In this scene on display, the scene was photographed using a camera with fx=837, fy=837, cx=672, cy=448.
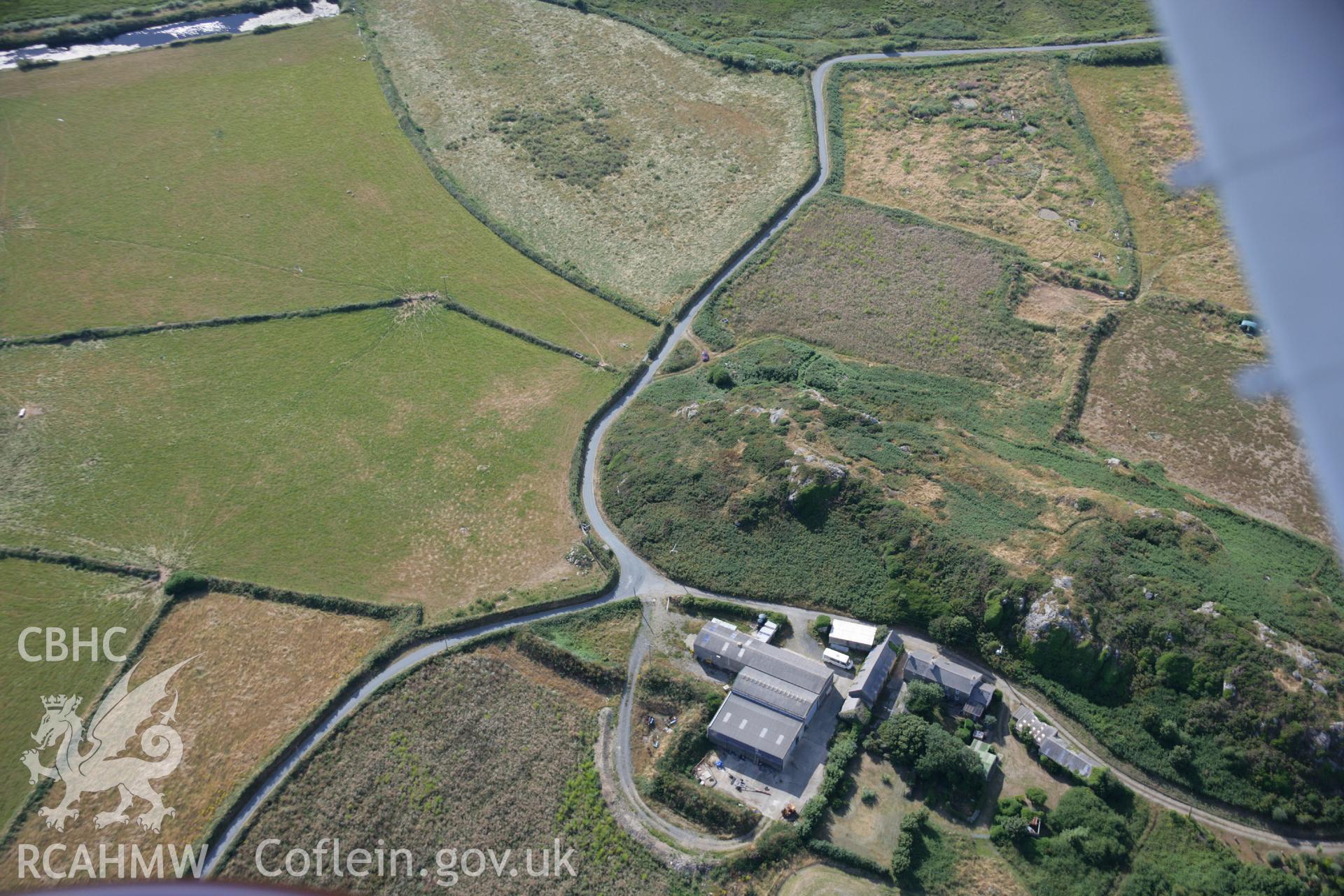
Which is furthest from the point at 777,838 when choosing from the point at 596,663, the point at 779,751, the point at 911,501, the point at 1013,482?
the point at 1013,482

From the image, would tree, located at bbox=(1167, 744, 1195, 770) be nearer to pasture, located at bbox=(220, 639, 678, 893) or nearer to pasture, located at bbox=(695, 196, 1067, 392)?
pasture, located at bbox=(220, 639, 678, 893)

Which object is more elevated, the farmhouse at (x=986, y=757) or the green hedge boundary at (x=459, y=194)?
the green hedge boundary at (x=459, y=194)

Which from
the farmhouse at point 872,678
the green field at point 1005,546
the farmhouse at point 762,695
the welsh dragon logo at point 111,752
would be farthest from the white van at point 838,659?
the welsh dragon logo at point 111,752

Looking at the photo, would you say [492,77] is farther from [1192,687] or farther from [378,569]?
[1192,687]

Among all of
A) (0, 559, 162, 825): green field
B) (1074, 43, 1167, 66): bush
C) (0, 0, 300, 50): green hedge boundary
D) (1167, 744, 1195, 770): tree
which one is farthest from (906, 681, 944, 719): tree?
(0, 0, 300, 50): green hedge boundary

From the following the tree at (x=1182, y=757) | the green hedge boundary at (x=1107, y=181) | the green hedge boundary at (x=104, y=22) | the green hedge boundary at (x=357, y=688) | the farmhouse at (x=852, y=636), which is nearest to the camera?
the tree at (x=1182, y=757)

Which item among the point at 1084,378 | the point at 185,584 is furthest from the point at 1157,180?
the point at 185,584

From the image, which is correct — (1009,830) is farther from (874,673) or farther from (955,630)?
(955,630)

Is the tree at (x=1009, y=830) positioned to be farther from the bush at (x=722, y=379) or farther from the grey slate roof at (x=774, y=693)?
the bush at (x=722, y=379)
